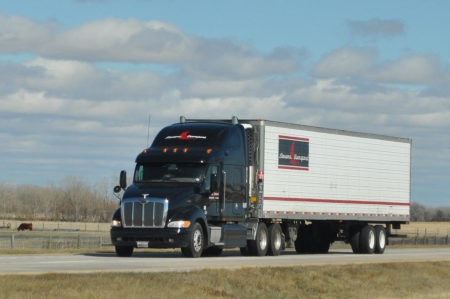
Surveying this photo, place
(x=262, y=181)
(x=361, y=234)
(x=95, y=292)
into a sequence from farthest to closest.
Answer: (x=361, y=234)
(x=262, y=181)
(x=95, y=292)

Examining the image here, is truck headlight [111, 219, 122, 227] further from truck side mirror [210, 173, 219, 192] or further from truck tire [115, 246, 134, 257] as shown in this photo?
truck side mirror [210, 173, 219, 192]

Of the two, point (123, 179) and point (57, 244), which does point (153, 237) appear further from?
point (57, 244)

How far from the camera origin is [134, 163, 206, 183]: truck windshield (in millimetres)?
30641

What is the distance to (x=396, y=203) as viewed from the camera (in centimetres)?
4228

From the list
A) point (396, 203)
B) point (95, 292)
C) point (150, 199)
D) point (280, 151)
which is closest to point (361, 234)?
point (396, 203)

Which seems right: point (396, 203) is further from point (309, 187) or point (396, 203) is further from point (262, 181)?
point (262, 181)

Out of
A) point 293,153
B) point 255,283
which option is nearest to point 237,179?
point 293,153

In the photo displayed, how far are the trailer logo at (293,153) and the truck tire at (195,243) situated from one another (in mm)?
5957

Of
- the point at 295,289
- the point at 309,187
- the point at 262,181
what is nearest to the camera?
the point at 295,289

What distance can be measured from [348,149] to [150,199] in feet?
40.0

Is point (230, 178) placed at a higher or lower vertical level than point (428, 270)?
higher

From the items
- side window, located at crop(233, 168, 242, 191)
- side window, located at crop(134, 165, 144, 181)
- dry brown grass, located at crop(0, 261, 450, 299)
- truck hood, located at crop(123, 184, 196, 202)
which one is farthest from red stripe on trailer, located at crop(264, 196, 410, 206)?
dry brown grass, located at crop(0, 261, 450, 299)

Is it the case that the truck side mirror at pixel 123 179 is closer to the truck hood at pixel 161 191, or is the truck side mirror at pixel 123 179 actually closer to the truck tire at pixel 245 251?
the truck hood at pixel 161 191

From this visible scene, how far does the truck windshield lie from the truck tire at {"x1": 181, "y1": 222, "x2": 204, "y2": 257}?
63.4 inches
